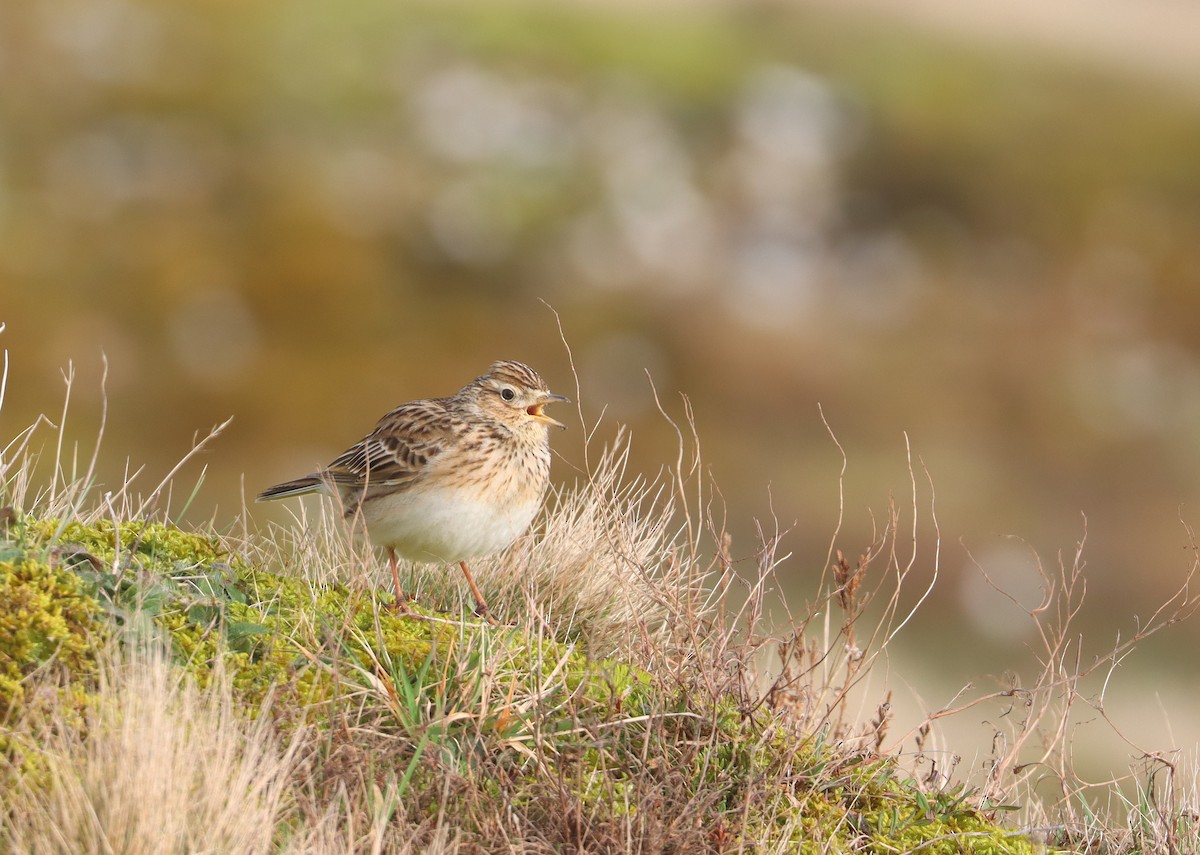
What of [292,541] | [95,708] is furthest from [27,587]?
[292,541]

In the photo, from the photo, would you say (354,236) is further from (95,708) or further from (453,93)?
(95,708)

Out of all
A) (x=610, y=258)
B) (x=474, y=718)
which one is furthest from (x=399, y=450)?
(x=610, y=258)

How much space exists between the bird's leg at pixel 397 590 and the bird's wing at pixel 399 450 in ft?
1.11

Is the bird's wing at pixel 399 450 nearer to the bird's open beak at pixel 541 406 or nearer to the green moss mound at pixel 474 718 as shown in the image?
the bird's open beak at pixel 541 406

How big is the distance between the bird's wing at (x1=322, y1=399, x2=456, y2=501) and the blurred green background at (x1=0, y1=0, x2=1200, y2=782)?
11290mm

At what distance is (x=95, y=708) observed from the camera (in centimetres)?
408

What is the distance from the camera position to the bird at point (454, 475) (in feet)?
20.0

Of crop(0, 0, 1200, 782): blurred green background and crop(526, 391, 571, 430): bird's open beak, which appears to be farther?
crop(0, 0, 1200, 782): blurred green background

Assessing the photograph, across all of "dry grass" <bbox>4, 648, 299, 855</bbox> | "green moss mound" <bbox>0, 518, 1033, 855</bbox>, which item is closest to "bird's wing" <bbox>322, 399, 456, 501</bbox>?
"green moss mound" <bbox>0, 518, 1033, 855</bbox>

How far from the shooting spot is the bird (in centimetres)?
611

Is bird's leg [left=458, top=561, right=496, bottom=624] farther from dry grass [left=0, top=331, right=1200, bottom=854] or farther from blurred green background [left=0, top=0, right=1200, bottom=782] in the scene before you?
blurred green background [left=0, top=0, right=1200, bottom=782]

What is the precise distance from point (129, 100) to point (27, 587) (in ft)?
71.7

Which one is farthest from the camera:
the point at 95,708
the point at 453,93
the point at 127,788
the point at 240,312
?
the point at 453,93

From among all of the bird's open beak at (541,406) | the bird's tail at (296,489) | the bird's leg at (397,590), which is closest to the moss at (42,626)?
the bird's leg at (397,590)
